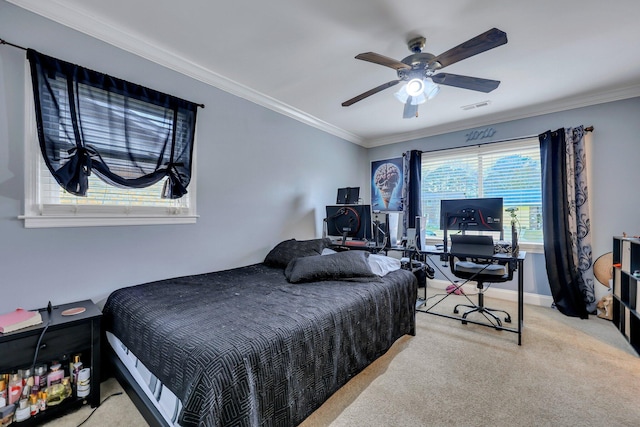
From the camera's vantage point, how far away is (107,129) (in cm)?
199

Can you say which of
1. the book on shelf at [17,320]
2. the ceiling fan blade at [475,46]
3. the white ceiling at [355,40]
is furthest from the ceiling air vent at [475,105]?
the book on shelf at [17,320]

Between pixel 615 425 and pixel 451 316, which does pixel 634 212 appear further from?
pixel 615 425

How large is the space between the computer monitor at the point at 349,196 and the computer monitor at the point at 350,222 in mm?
322

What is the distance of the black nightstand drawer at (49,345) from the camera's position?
138 cm

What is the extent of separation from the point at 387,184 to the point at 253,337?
394 cm

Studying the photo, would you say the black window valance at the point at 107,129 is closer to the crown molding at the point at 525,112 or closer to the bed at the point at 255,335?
the bed at the point at 255,335

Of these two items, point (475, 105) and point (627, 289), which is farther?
point (475, 105)

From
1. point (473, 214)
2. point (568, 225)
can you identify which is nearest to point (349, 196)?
point (473, 214)

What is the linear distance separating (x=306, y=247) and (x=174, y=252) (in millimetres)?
1275

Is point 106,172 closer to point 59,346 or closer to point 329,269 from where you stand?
point 59,346

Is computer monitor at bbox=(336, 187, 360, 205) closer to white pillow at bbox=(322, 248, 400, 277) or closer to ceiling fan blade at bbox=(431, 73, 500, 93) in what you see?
white pillow at bbox=(322, 248, 400, 277)

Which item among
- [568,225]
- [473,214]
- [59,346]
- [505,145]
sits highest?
[505,145]

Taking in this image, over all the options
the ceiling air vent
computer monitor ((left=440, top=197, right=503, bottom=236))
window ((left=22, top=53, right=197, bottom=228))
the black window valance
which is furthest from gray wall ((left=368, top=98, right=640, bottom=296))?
window ((left=22, top=53, right=197, bottom=228))

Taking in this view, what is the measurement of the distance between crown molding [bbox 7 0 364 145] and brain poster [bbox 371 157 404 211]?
2125 mm
